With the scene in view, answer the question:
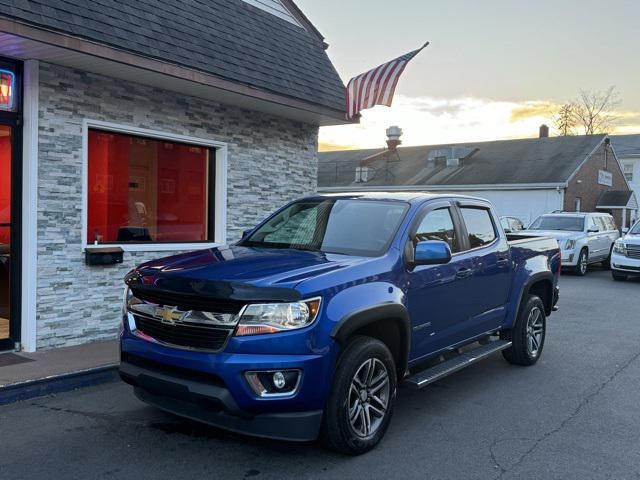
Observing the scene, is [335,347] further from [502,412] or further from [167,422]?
[502,412]

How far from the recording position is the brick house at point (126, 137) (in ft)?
20.9

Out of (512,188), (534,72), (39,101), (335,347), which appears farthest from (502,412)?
(512,188)

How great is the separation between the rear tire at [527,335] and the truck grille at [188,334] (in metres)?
3.87

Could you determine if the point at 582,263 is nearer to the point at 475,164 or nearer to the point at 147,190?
the point at 147,190

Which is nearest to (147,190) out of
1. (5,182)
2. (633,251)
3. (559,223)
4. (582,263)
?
(5,182)

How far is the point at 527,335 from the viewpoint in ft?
21.7

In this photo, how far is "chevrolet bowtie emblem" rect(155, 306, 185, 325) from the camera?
3.93m

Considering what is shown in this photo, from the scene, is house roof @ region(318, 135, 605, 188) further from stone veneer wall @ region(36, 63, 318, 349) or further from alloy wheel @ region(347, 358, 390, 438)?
alloy wheel @ region(347, 358, 390, 438)

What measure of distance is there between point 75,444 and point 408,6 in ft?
35.3

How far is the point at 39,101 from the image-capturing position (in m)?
6.43

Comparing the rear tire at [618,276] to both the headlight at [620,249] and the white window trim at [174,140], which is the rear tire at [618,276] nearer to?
the headlight at [620,249]

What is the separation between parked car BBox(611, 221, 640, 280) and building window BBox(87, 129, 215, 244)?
1154 cm

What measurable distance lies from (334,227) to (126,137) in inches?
153

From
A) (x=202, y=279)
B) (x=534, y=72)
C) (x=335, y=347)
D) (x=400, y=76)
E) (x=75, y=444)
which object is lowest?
(x=75, y=444)
